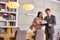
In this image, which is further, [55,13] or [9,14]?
[55,13]

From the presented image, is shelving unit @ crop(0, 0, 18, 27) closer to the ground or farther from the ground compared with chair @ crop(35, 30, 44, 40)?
farther from the ground

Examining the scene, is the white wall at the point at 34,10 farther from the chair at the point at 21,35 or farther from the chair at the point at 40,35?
the chair at the point at 21,35

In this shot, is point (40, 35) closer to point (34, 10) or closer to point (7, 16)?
point (7, 16)

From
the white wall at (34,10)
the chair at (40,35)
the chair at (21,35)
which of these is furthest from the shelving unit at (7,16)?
the chair at (21,35)

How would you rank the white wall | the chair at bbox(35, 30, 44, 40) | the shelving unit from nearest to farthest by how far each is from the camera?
the chair at bbox(35, 30, 44, 40) → the shelving unit → the white wall

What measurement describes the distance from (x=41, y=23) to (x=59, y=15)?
2401mm

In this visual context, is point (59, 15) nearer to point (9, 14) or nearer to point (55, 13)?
point (55, 13)

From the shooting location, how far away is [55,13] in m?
7.93

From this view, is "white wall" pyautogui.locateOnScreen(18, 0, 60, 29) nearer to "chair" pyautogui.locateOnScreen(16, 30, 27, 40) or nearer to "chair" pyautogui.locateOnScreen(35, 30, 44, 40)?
"chair" pyautogui.locateOnScreen(35, 30, 44, 40)

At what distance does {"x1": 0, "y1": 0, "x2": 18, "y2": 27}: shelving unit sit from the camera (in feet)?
22.2

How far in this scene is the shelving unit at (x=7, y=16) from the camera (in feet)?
22.2

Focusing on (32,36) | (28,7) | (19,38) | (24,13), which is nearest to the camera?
(19,38)

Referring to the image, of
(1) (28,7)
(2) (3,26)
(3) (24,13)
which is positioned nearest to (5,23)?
(2) (3,26)

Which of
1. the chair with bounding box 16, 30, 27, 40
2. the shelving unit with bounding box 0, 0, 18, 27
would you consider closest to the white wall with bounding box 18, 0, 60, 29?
the shelving unit with bounding box 0, 0, 18, 27
